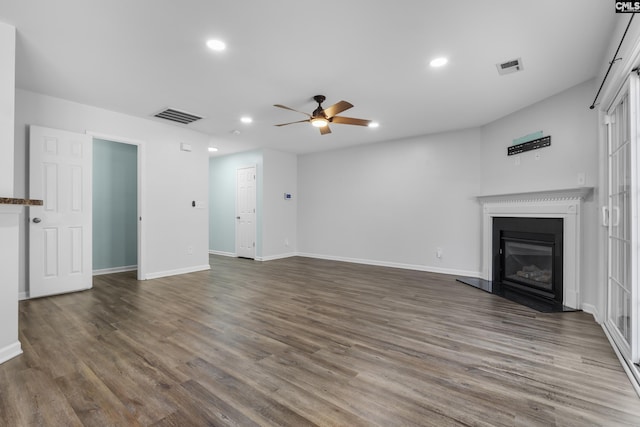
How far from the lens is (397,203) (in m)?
5.91

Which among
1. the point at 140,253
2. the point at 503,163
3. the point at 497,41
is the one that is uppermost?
the point at 497,41

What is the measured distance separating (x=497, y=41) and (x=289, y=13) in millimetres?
1823

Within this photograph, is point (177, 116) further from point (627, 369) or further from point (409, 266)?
point (627, 369)

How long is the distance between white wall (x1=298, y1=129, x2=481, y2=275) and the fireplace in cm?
52

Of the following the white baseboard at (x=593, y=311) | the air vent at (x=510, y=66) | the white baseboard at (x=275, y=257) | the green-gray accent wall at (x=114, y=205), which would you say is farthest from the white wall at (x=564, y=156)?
the green-gray accent wall at (x=114, y=205)

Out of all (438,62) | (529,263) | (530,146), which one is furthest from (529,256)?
(438,62)

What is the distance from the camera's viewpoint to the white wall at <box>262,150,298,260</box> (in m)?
6.75

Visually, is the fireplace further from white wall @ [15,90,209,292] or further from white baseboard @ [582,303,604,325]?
white wall @ [15,90,209,292]

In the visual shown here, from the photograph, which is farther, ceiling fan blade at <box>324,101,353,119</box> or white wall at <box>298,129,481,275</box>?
white wall at <box>298,129,481,275</box>

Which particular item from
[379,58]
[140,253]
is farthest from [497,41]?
[140,253]

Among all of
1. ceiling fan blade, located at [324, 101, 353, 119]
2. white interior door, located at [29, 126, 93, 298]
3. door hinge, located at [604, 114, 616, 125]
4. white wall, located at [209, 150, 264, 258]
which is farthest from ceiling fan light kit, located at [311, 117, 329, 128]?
white wall, located at [209, 150, 264, 258]

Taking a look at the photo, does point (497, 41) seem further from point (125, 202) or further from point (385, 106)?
point (125, 202)

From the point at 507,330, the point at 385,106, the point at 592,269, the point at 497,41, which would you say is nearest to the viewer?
the point at 497,41

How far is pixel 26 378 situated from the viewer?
6.22 ft
